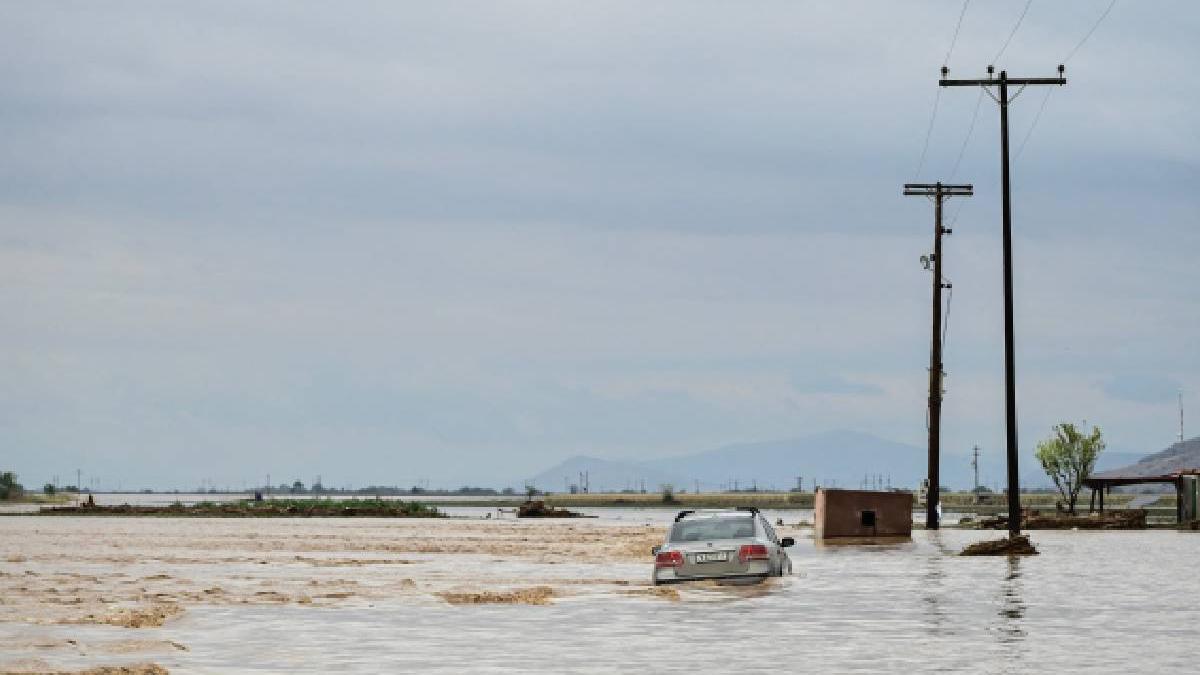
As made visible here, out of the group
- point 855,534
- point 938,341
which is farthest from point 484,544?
point 938,341

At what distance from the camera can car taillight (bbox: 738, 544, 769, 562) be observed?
3175 centimetres

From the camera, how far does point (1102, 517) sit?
265ft

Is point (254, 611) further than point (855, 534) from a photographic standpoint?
No

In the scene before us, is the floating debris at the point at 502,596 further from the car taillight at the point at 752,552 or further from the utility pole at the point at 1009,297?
the utility pole at the point at 1009,297

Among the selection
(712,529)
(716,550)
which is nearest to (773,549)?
(712,529)

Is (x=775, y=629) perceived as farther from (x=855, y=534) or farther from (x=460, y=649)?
(x=855, y=534)

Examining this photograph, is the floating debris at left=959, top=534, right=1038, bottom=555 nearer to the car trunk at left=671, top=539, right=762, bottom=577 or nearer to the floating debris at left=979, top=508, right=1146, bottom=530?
the car trunk at left=671, top=539, right=762, bottom=577

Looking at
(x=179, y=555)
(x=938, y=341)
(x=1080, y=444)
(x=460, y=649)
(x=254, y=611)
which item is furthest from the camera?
(x=1080, y=444)

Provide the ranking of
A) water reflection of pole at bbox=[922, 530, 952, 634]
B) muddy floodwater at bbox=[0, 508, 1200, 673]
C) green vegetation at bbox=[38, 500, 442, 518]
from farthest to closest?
green vegetation at bbox=[38, 500, 442, 518], water reflection of pole at bbox=[922, 530, 952, 634], muddy floodwater at bbox=[0, 508, 1200, 673]

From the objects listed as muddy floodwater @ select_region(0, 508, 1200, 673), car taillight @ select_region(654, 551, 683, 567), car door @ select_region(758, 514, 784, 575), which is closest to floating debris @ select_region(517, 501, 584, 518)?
muddy floodwater @ select_region(0, 508, 1200, 673)

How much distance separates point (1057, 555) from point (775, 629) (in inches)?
1092

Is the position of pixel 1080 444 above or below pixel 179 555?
above

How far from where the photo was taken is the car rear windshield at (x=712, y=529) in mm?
32500

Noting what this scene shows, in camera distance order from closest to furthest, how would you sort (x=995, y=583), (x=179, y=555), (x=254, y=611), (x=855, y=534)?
(x=254, y=611) < (x=995, y=583) < (x=179, y=555) < (x=855, y=534)
